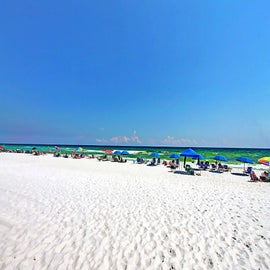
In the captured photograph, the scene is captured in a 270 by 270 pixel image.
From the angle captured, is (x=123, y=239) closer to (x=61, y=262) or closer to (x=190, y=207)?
(x=61, y=262)

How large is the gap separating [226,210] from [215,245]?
104 inches

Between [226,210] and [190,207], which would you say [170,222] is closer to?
[190,207]

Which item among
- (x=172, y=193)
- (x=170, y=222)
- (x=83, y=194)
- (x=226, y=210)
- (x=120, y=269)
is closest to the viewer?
(x=120, y=269)

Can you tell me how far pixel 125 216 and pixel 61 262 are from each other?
7.68 feet

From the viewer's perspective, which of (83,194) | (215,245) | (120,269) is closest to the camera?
(120,269)

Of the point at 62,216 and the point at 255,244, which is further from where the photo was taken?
the point at 62,216

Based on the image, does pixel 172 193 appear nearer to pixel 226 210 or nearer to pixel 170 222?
pixel 226 210

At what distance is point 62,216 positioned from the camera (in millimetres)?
4980

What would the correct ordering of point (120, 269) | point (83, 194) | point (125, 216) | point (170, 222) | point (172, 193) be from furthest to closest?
point (172, 193)
point (83, 194)
point (125, 216)
point (170, 222)
point (120, 269)

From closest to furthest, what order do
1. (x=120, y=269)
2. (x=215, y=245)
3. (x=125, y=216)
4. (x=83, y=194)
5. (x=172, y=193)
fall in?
(x=120, y=269) → (x=215, y=245) → (x=125, y=216) → (x=83, y=194) → (x=172, y=193)

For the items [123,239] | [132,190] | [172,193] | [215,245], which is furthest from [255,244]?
[132,190]

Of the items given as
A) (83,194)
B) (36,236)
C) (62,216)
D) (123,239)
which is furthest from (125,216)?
(83,194)

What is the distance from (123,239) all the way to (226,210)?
4249mm

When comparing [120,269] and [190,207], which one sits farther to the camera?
[190,207]
